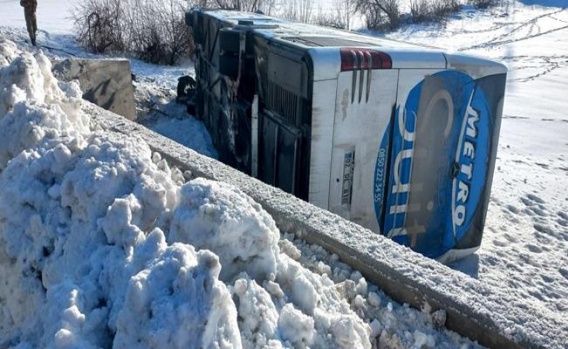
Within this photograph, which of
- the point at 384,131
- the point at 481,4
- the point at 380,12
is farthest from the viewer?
the point at 481,4

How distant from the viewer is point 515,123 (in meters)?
10.4

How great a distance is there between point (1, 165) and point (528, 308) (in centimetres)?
261

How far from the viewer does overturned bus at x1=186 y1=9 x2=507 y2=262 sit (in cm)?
385

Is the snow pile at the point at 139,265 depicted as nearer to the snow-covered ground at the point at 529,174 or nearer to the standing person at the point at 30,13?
the snow-covered ground at the point at 529,174

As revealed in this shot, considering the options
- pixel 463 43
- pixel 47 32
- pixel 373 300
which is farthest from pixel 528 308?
pixel 463 43

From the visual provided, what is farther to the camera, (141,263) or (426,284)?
(426,284)

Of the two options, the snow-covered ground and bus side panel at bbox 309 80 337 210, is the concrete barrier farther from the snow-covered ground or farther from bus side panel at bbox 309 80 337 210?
the snow-covered ground

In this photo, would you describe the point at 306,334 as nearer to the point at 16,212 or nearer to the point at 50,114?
the point at 16,212

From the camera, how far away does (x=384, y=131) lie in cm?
399

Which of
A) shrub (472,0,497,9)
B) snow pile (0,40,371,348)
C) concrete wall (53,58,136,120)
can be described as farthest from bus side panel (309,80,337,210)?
shrub (472,0,497,9)

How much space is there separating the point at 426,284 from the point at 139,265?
107 cm

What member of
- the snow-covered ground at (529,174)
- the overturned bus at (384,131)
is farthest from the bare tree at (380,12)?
the overturned bus at (384,131)

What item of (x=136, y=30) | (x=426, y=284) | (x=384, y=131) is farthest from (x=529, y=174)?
(x=136, y=30)

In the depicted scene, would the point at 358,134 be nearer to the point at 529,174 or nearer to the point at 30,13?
the point at 529,174
